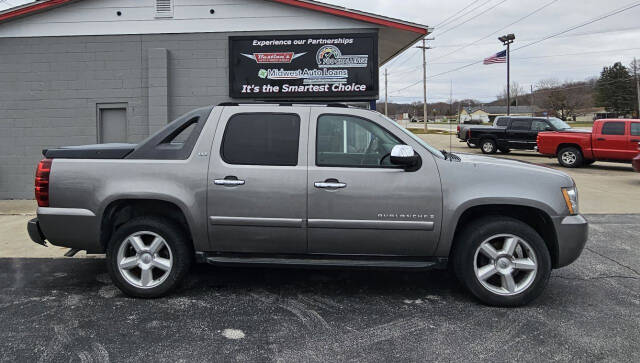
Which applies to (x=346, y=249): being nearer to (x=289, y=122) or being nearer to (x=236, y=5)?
(x=289, y=122)

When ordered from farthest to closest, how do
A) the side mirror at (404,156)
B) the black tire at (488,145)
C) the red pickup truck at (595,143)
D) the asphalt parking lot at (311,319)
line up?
the black tire at (488,145) → the red pickup truck at (595,143) → the side mirror at (404,156) → the asphalt parking lot at (311,319)

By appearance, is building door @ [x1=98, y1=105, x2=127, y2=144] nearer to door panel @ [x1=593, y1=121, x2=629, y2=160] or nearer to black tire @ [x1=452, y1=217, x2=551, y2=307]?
black tire @ [x1=452, y1=217, x2=551, y2=307]

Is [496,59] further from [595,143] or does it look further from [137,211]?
[137,211]

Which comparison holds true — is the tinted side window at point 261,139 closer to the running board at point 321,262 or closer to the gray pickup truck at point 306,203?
Answer: the gray pickup truck at point 306,203

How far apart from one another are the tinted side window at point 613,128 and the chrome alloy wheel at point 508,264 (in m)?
14.5

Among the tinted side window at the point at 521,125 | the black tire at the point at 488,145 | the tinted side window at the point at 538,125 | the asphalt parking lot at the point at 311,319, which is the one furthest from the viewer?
the black tire at the point at 488,145

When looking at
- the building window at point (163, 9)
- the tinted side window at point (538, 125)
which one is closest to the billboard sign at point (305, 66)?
the building window at point (163, 9)

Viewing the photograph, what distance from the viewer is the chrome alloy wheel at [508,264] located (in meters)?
4.11

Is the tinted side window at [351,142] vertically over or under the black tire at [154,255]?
over

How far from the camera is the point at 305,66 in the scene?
32.9 ft

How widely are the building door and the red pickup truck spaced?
1496cm

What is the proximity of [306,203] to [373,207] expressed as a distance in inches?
22.6

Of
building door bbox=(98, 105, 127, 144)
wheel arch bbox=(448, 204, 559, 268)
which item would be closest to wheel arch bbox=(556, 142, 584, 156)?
wheel arch bbox=(448, 204, 559, 268)

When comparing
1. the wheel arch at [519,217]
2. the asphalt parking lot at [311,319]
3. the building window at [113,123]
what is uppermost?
the building window at [113,123]
